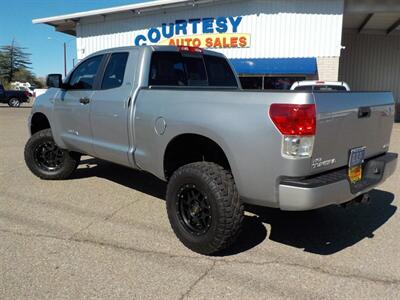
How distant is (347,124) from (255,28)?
1522cm

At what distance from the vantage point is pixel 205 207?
12.8 feet

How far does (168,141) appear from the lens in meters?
4.23

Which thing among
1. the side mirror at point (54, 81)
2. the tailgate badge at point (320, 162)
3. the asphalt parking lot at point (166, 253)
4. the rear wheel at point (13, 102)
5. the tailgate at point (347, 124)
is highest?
the side mirror at point (54, 81)

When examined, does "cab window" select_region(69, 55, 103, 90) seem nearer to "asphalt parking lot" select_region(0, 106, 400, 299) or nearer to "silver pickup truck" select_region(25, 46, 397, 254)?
"silver pickup truck" select_region(25, 46, 397, 254)

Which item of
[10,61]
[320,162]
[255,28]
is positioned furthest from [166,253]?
[10,61]

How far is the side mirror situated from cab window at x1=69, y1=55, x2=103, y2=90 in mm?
157

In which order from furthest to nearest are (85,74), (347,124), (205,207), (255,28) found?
(255,28)
(85,74)
(205,207)
(347,124)

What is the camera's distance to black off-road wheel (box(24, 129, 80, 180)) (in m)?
6.57

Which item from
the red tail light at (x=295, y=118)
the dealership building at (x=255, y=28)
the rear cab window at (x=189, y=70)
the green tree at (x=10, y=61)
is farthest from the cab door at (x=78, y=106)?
the green tree at (x=10, y=61)

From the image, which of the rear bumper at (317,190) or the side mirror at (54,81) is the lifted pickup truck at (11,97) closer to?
the side mirror at (54,81)

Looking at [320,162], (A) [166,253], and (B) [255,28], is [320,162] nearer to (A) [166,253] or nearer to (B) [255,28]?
(A) [166,253]

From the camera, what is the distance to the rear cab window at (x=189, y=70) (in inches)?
194

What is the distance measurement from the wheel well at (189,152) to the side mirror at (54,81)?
8.30 feet

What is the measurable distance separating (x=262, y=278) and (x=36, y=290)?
179 centimetres
